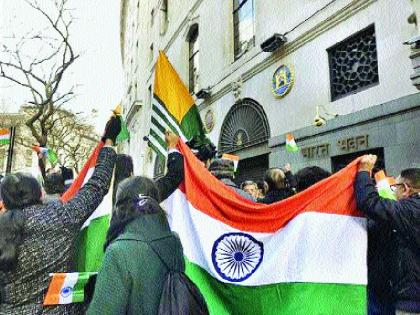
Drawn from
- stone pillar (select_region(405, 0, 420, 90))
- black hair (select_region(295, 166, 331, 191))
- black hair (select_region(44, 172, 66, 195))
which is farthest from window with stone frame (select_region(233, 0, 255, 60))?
black hair (select_region(295, 166, 331, 191))

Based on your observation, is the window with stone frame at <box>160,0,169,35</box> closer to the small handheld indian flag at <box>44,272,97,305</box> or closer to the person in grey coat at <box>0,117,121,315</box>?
the person in grey coat at <box>0,117,121,315</box>

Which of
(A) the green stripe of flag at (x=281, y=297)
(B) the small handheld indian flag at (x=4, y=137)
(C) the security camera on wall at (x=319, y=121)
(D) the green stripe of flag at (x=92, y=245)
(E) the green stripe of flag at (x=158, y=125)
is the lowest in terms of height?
(A) the green stripe of flag at (x=281, y=297)

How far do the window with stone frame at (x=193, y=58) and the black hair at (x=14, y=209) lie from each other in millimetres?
13060

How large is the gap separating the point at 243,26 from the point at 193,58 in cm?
443

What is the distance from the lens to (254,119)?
1040 centimetres

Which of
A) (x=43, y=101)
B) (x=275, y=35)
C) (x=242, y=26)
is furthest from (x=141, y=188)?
(x=43, y=101)

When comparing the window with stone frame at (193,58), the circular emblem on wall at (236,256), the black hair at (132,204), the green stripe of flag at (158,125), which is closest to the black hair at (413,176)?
the circular emblem on wall at (236,256)

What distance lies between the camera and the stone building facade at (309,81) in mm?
6168

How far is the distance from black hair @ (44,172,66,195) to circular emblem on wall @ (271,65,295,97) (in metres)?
5.89

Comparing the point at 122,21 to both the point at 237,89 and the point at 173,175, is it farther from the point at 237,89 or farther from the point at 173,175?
the point at 173,175

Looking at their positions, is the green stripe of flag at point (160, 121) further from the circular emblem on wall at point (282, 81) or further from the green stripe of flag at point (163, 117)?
the circular emblem on wall at point (282, 81)

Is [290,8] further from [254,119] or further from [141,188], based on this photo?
[141,188]

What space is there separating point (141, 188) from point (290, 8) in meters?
8.08

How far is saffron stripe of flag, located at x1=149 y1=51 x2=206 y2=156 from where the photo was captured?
152 inches
